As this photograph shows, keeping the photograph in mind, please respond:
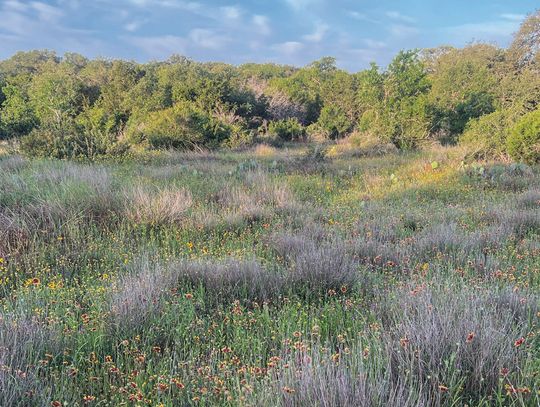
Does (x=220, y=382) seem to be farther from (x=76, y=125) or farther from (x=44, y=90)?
(x=44, y=90)

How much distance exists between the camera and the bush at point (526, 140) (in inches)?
471

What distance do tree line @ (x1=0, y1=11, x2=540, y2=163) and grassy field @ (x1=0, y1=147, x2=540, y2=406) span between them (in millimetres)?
6906

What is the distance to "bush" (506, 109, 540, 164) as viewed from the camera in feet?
39.3

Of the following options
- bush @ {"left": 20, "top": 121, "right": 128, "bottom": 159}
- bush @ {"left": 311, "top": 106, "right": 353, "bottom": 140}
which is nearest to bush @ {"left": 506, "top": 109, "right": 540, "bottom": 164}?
bush @ {"left": 20, "top": 121, "right": 128, "bottom": 159}

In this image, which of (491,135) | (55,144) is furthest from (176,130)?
(491,135)

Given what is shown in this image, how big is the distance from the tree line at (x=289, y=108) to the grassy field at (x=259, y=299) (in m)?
6.91

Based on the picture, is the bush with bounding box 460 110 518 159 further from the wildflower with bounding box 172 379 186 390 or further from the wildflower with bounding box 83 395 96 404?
the wildflower with bounding box 83 395 96 404

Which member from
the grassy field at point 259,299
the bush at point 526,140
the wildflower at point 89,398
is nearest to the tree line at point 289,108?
the bush at point 526,140

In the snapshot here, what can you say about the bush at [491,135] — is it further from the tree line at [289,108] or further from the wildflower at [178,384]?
the wildflower at [178,384]

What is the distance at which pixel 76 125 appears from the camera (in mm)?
13344

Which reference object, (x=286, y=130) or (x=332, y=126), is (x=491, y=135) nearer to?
(x=286, y=130)

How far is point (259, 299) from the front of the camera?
328 centimetres

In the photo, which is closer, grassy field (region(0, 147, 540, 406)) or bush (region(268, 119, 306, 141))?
grassy field (region(0, 147, 540, 406))

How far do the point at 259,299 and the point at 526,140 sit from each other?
1202cm
